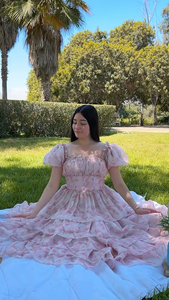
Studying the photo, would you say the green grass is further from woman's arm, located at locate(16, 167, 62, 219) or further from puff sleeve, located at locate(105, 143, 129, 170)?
puff sleeve, located at locate(105, 143, 129, 170)

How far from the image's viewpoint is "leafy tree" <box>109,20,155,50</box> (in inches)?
1000

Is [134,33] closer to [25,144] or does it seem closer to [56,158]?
[25,144]

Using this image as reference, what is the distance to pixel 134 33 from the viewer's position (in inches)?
1000

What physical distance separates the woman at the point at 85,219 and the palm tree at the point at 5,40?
34.9ft

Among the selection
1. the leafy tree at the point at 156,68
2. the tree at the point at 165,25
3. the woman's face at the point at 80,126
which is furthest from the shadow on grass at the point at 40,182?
the tree at the point at 165,25

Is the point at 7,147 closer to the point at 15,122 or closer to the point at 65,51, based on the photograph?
the point at 15,122

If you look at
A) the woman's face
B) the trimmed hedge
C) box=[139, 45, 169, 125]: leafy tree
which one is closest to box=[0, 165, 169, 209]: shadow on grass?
the woman's face

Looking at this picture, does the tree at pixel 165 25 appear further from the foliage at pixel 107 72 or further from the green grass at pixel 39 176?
the green grass at pixel 39 176

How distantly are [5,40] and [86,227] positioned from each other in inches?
485

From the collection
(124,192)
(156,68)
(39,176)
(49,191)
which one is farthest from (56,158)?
(156,68)

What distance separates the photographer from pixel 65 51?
76.9ft

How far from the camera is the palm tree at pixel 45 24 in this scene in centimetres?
1098

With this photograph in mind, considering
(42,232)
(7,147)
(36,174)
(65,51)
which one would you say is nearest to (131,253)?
(42,232)

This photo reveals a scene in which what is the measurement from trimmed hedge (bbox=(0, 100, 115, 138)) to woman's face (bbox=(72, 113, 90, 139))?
27.3ft
